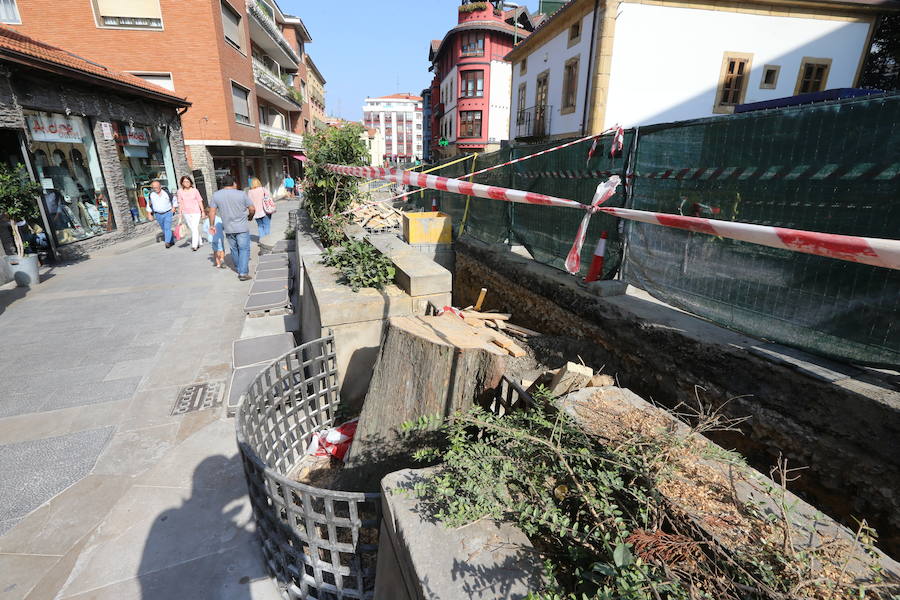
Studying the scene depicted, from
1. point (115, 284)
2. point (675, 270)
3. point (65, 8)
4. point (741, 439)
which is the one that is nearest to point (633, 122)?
point (675, 270)

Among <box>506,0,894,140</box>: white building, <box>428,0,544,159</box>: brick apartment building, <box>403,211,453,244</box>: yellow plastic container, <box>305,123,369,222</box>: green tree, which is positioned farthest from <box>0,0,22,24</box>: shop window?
<box>428,0,544,159</box>: brick apartment building

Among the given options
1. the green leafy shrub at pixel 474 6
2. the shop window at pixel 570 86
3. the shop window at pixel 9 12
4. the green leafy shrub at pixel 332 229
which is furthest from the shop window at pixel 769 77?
the shop window at pixel 9 12

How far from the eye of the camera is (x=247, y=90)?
20641 mm

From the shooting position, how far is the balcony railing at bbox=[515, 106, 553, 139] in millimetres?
19297

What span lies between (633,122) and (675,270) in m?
14.9

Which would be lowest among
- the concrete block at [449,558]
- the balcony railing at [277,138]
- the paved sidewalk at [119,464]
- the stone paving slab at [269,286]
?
the paved sidewalk at [119,464]

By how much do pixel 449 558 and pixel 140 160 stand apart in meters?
16.2

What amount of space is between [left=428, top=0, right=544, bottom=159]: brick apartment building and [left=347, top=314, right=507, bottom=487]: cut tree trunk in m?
34.2

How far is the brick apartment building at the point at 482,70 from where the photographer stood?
3381cm

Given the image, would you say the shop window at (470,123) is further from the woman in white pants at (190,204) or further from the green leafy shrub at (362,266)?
the green leafy shrub at (362,266)

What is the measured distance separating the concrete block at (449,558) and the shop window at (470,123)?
37.3m

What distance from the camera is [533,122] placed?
20.7 metres

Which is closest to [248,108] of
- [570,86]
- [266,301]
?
[570,86]

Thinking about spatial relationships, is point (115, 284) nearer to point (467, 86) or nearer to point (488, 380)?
point (488, 380)
